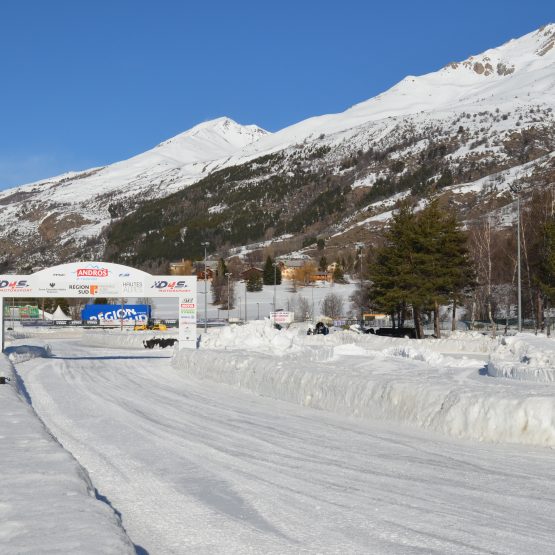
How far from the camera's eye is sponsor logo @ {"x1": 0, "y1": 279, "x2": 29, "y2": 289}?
34403 mm

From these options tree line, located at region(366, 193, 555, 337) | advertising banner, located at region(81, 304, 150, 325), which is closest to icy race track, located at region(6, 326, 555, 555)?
tree line, located at region(366, 193, 555, 337)

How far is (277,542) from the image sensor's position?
657cm

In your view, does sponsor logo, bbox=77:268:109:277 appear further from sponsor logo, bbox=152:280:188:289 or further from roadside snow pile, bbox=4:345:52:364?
roadside snow pile, bbox=4:345:52:364

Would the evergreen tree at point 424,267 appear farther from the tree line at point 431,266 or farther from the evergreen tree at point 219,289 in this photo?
the evergreen tree at point 219,289

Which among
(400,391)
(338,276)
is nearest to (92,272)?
(400,391)

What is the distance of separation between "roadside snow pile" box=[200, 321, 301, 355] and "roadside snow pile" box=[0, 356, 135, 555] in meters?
27.2

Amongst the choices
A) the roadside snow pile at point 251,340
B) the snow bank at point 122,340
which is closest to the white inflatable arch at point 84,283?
the roadside snow pile at point 251,340

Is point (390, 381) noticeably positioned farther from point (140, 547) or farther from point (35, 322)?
point (35, 322)

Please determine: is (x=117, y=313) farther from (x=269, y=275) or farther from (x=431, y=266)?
(x=269, y=275)

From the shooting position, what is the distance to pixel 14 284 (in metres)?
34.5

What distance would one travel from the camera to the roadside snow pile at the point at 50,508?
542cm

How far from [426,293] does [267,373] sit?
36.4m

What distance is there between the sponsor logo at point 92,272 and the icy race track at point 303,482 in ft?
59.3

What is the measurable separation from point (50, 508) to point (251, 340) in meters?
33.7
